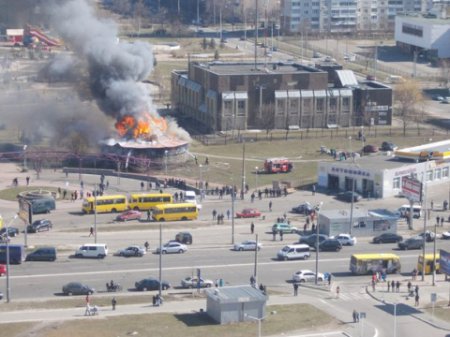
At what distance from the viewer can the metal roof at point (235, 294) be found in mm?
41469

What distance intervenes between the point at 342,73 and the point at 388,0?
183 feet

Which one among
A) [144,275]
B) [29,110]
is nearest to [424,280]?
[144,275]

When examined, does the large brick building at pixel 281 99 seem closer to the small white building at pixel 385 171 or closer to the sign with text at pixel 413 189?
the small white building at pixel 385 171

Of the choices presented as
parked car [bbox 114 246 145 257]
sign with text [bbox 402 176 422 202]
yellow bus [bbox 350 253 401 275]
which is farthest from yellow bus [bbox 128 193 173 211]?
yellow bus [bbox 350 253 401 275]

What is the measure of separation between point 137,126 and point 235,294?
29.2 metres

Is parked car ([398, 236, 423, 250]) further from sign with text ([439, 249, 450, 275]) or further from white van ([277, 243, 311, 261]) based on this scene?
sign with text ([439, 249, 450, 275])

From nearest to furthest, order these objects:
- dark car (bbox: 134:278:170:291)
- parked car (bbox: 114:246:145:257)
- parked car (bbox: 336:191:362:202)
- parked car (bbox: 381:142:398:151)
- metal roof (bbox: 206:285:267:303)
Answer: metal roof (bbox: 206:285:267:303) < dark car (bbox: 134:278:170:291) < parked car (bbox: 114:246:145:257) < parked car (bbox: 336:191:362:202) < parked car (bbox: 381:142:398:151)

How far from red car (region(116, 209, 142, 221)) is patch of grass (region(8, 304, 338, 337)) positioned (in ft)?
49.6

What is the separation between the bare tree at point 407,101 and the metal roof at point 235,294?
43218 mm

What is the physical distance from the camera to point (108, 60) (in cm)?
7250

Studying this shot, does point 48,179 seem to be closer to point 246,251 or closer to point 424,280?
point 246,251

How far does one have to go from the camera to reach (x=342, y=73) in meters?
83.6

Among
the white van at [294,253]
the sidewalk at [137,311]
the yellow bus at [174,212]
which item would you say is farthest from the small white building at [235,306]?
the yellow bus at [174,212]

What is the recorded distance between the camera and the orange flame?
69812 millimetres
